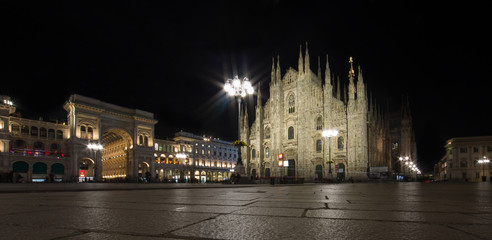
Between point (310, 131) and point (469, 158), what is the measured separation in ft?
149

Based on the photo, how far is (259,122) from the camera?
55.8 meters

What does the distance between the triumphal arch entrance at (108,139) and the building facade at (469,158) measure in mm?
67882

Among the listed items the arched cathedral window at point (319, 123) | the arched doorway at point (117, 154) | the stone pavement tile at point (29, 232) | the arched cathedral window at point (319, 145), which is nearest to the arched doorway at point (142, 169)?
the arched doorway at point (117, 154)

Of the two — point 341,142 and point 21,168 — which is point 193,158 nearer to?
point 21,168

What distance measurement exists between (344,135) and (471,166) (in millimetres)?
43621

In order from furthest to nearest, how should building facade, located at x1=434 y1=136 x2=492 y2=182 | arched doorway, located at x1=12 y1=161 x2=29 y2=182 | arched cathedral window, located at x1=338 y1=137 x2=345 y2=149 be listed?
building facade, located at x1=434 y1=136 x2=492 y2=182 < arched cathedral window, located at x1=338 y1=137 x2=345 y2=149 < arched doorway, located at x1=12 y1=161 x2=29 y2=182

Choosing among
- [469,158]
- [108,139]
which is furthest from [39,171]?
[469,158]

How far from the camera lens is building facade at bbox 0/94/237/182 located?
42969 mm

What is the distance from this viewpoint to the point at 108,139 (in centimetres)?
6450

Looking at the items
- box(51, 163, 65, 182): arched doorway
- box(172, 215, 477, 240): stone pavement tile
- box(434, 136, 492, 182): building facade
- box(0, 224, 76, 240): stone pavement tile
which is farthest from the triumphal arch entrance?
box(434, 136, 492, 182): building facade

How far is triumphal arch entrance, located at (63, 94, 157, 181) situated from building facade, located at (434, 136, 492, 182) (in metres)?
67.9

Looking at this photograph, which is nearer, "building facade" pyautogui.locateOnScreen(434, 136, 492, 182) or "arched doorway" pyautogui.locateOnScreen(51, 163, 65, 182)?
"arched doorway" pyautogui.locateOnScreen(51, 163, 65, 182)

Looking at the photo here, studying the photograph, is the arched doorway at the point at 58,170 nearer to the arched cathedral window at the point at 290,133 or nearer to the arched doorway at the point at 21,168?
the arched doorway at the point at 21,168

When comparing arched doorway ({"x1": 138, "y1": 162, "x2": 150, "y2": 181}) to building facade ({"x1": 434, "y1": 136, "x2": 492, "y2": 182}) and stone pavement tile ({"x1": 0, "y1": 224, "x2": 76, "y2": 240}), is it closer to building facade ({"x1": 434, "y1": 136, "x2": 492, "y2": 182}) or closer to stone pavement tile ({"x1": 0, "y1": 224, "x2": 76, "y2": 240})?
stone pavement tile ({"x1": 0, "y1": 224, "x2": 76, "y2": 240})
